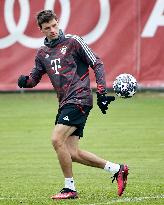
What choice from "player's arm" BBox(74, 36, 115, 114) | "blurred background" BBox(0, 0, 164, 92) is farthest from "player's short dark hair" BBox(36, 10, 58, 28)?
"blurred background" BBox(0, 0, 164, 92)

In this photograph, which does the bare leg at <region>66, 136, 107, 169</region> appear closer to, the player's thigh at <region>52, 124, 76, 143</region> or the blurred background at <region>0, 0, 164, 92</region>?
the player's thigh at <region>52, 124, 76, 143</region>

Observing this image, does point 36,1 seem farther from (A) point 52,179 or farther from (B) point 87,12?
(A) point 52,179

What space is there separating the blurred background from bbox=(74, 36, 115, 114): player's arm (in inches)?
577

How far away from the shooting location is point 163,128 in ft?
62.4

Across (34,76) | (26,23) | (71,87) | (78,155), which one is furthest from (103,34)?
(78,155)

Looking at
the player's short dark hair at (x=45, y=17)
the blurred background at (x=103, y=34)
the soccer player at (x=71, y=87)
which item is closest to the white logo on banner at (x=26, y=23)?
the blurred background at (x=103, y=34)

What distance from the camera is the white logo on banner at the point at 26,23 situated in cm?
2617

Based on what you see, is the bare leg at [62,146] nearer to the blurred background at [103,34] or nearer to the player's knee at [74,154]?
the player's knee at [74,154]

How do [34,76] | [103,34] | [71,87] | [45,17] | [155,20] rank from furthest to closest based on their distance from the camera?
1. [103,34]
2. [155,20]
3. [34,76]
4. [71,87]
5. [45,17]

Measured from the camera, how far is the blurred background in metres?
25.9

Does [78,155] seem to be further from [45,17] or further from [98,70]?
[45,17]

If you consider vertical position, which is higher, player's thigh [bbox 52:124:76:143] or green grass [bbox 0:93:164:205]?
player's thigh [bbox 52:124:76:143]

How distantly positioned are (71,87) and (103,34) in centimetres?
1509

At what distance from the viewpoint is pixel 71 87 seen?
11250mm
